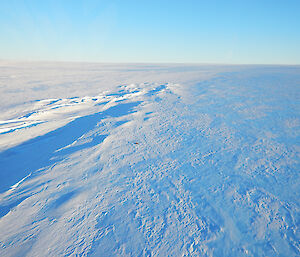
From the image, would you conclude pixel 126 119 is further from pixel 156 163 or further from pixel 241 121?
pixel 241 121

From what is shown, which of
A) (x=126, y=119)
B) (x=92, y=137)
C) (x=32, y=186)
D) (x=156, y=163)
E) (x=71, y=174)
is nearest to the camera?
(x=32, y=186)

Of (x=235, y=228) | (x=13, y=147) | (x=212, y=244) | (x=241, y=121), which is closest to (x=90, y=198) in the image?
(x=212, y=244)

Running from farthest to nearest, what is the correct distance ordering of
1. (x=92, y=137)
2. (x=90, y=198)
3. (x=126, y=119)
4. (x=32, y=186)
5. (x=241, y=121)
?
(x=126, y=119) < (x=241, y=121) < (x=92, y=137) < (x=32, y=186) < (x=90, y=198)

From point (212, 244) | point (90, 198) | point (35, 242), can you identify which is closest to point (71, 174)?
point (90, 198)

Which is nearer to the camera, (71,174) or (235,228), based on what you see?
(235,228)

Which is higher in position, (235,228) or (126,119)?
(235,228)

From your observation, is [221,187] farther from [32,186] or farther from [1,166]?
[1,166]
